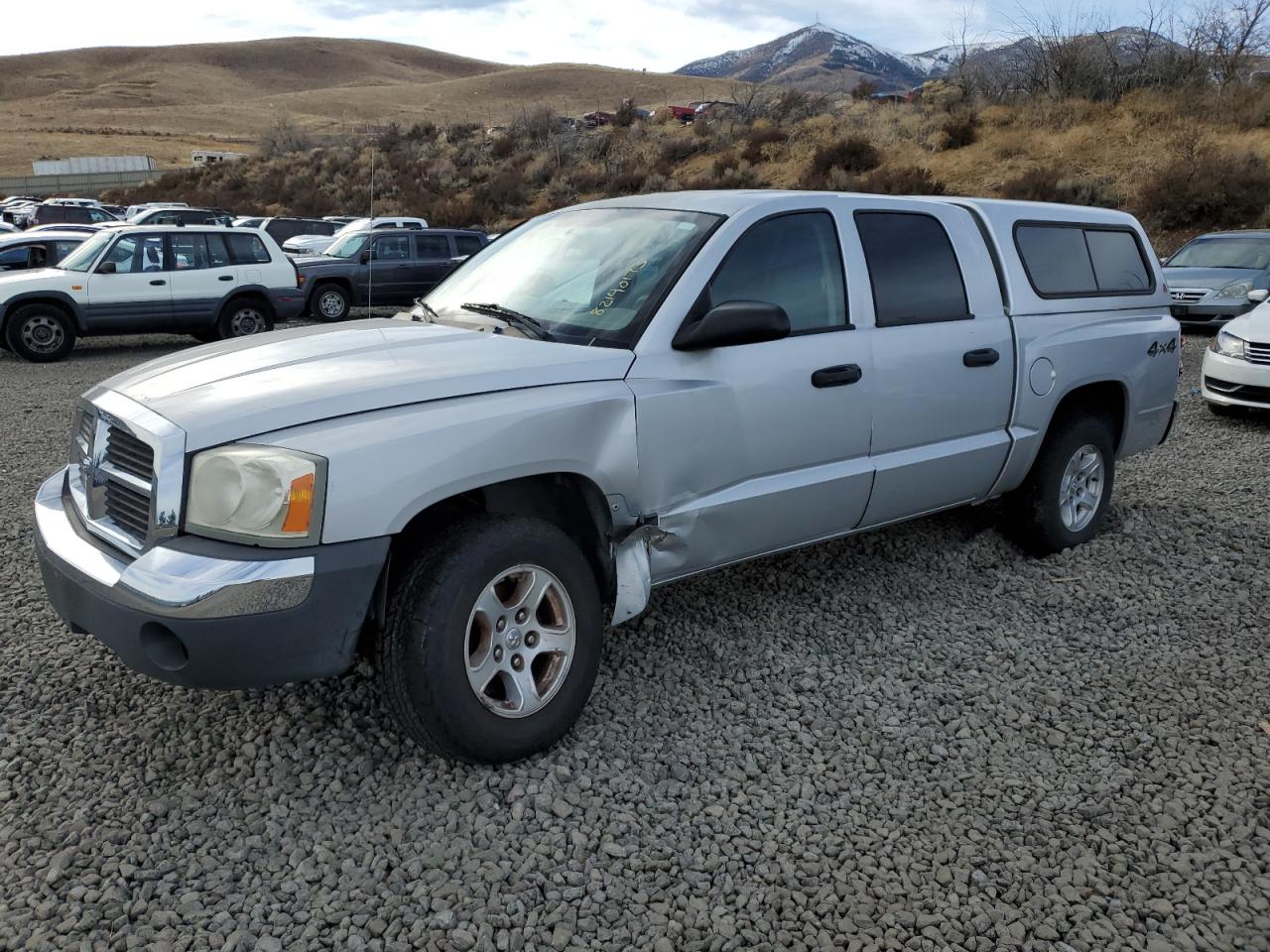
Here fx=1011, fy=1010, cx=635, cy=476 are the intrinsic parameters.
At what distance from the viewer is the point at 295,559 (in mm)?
2762

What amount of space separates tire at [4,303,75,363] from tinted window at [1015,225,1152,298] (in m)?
11.7

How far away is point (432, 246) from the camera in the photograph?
17.0 meters

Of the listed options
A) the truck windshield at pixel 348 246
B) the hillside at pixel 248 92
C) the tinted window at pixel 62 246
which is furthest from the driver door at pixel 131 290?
the hillside at pixel 248 92

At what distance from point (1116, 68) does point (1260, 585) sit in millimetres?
29506

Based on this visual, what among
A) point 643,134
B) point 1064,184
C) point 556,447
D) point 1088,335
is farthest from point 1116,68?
point 556,447

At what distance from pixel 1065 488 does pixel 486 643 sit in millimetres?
3478

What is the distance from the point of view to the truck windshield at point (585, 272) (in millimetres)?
3682

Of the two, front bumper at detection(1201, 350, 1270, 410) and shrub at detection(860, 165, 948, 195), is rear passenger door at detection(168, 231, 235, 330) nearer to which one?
front bumper at detection(1201, 350, 1270, 410)

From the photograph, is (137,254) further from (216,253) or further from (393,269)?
(393,269)

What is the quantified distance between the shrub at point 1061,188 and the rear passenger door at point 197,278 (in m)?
17.3

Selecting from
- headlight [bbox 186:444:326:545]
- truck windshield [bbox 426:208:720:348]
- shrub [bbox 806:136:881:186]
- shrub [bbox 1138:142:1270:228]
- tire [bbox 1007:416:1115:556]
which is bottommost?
tire [bbox 1007:416:1115:556]

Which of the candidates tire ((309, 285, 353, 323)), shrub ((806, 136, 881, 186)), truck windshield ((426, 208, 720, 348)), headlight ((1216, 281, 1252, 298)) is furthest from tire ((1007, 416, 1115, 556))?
shrub ((806, 136, 881, 186))

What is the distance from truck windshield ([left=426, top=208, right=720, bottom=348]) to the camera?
3682 mm

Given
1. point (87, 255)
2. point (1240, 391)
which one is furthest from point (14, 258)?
point (1240, 391)
